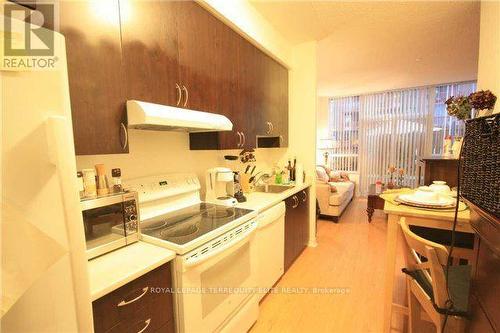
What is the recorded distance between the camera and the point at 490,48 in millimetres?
1918

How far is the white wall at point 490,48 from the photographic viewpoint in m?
1.80

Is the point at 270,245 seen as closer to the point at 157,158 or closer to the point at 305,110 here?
the point at 157,158

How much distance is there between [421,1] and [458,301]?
240 centimetres

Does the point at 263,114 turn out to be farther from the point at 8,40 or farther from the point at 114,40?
the point at 8,40

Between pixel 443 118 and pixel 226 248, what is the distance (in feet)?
19.4

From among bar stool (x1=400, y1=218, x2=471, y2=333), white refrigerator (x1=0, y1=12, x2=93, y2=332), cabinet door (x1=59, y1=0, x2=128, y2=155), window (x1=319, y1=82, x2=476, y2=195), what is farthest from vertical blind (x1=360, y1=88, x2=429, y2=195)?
white refrigerator (x1=0, y1=12, x2=93, y2=332)

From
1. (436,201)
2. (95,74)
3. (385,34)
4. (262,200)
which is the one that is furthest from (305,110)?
(95,74)

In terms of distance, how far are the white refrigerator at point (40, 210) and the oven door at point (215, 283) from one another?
1.74ft

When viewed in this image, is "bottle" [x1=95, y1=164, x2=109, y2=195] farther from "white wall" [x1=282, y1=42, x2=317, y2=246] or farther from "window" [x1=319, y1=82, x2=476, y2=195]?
"window" [x1=319, y1=82, x2=476, y2=195]

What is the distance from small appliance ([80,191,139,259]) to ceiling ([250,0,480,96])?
6.52 feet

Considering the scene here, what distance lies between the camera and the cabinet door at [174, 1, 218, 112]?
1.46 m

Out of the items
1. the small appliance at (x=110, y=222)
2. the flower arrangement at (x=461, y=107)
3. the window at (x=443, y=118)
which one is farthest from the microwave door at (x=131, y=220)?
the window at (x=443, y=118)

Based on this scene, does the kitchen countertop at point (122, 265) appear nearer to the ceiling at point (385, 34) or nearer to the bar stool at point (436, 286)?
the bar stool at point (436, 286)

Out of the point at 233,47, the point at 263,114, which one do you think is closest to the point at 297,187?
the point at 263,114
